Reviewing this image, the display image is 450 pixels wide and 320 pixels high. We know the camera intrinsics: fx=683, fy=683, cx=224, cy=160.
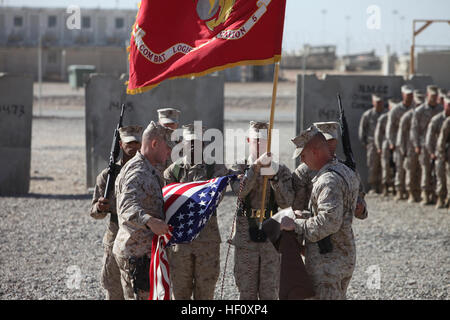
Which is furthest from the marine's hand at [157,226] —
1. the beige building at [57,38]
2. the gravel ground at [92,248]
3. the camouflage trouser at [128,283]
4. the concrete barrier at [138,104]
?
the beige building at [57,38]

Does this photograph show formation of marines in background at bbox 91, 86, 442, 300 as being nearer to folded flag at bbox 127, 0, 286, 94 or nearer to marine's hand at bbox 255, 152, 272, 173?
marine's hand at bbox 255, 152, 272, 173

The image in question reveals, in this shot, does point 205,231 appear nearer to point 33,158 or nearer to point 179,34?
point 179,34

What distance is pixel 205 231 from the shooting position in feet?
20.6

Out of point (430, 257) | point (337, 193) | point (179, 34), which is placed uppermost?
point (179, 34)

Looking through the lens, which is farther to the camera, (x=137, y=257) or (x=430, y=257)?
(x=430, y=257)

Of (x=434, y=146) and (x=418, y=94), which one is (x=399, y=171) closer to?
(x=434, y=146)

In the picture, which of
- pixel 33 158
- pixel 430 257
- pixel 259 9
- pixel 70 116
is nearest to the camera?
pixel 259 9

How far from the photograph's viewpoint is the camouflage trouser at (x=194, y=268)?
624cm

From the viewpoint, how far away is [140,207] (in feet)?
17.3

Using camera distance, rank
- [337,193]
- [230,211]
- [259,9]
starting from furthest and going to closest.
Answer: [230,211], [259,9], [337,193]

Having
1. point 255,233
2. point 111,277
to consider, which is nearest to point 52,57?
point 111,277

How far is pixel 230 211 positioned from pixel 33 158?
901 cm

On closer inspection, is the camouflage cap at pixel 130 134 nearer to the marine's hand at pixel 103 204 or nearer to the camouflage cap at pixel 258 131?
the marine's hand at pixel 103 204

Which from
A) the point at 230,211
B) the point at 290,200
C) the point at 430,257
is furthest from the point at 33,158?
the point at 290,200
